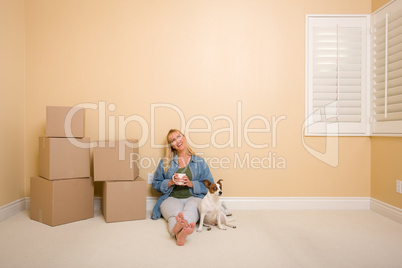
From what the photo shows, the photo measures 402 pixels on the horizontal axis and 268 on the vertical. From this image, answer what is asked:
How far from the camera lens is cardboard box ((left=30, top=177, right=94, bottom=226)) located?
7.07 feet

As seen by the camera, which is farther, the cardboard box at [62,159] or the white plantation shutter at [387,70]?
the white plantation shutter at [387,70]

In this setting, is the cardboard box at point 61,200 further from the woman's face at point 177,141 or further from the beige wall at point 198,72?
the woman's face at point 177,141

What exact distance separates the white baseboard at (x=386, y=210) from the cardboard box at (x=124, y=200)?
7.78 ft

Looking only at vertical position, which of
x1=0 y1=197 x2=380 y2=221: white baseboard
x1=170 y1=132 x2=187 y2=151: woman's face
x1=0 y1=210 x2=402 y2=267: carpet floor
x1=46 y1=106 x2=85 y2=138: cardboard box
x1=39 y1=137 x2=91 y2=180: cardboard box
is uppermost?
x1=46 y1=106 x2=85 y2=138: cardboard box

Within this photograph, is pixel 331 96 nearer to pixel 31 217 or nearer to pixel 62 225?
pixel 62 225

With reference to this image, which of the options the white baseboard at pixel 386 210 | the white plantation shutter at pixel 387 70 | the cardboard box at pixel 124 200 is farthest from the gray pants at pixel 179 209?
the white plantation shutter at pixel 387 70

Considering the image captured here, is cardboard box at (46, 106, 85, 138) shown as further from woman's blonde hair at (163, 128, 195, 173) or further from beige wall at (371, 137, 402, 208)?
beige wall at (371, 137, 402, 208)

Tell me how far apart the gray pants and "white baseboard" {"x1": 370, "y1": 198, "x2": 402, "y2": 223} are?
1866 mm

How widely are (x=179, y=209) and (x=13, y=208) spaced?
1.69 m

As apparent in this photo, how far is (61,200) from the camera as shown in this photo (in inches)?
85.9

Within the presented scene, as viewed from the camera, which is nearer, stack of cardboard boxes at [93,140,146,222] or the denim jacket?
stack of cardboard boxes at [93,140,146,222]

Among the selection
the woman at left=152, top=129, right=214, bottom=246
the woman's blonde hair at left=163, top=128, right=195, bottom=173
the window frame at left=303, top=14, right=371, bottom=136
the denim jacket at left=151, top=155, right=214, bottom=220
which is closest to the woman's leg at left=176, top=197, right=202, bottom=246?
the woman at left=152, top=129, right=214, bottom=246

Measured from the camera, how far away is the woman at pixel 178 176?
239 cm

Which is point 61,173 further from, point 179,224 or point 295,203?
point 295,203
